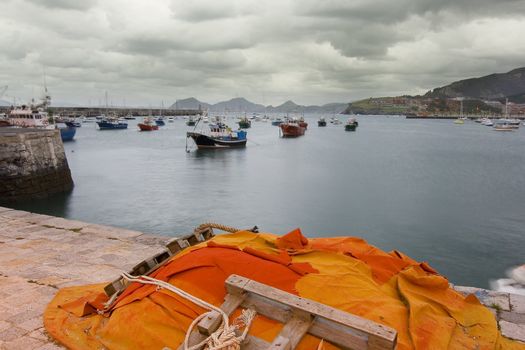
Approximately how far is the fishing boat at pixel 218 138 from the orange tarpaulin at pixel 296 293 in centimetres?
3738

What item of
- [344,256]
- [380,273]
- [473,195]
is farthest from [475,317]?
[473,195]

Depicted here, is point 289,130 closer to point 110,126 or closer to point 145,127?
point 145,127

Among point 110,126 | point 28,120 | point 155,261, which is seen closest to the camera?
point 155,261

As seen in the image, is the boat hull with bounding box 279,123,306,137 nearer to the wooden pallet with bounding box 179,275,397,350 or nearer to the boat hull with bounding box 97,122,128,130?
the boat hull with bounding box 97,122,128,130

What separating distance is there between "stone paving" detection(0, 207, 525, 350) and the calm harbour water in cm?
640

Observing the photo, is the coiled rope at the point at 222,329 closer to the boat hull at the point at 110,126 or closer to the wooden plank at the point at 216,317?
the wooden plank at the point at 216,317

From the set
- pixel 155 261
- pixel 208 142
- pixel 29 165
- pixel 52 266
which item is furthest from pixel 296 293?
pixel 208 142

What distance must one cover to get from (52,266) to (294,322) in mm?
4233

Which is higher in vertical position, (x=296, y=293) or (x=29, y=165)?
(x=296, y=293)

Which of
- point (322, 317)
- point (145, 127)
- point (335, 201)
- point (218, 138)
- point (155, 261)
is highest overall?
point (145, 127)

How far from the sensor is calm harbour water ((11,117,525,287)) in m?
13.7

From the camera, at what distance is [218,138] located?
1666 inches

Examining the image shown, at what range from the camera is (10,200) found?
15.7 meters

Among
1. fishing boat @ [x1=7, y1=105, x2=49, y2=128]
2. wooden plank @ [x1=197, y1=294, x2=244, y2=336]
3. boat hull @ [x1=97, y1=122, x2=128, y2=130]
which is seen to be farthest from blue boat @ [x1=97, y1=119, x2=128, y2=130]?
wooden plank @ [x1=197, y1=294, x2=244, y2=336]
